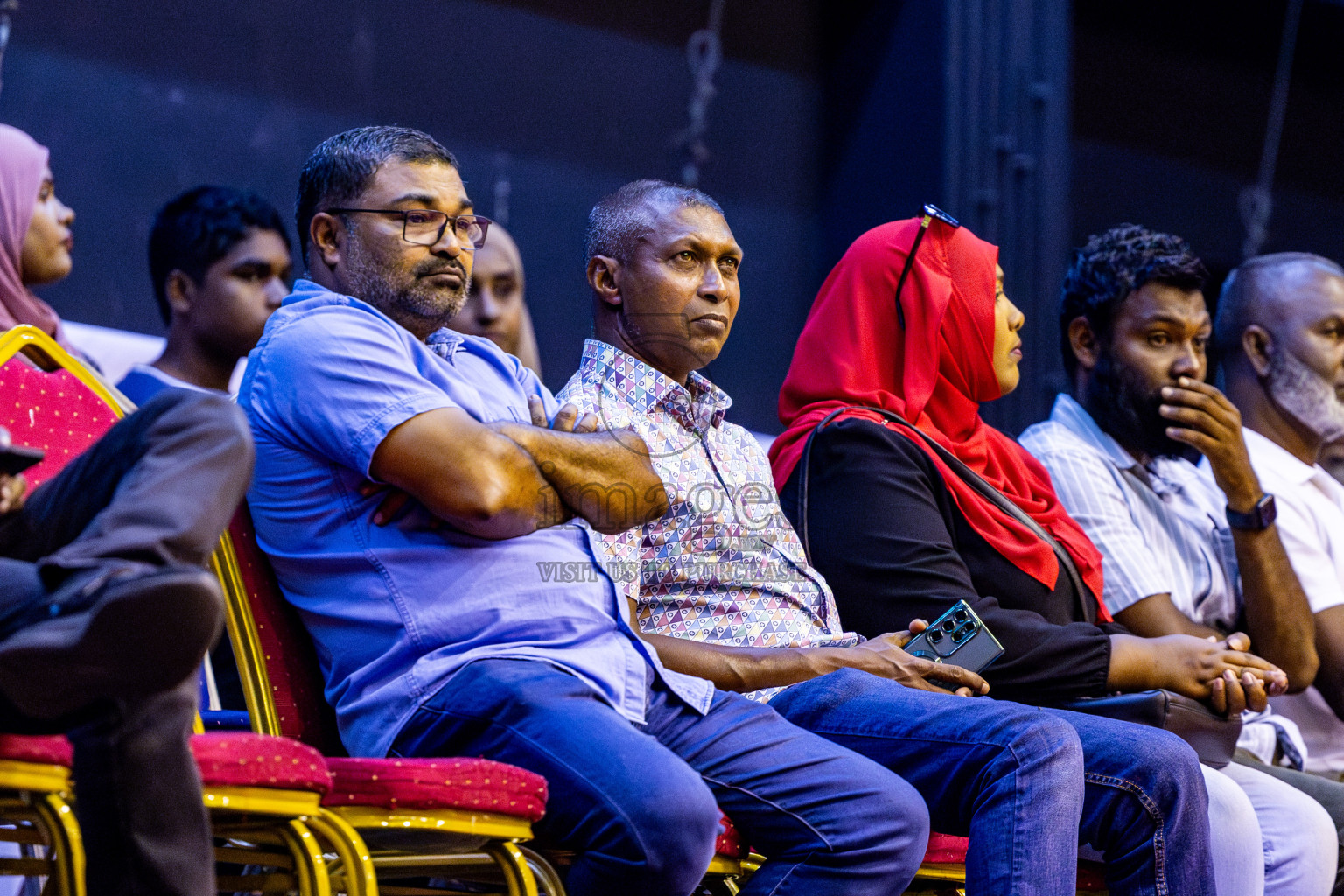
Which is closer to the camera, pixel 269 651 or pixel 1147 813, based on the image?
pixel 269 651

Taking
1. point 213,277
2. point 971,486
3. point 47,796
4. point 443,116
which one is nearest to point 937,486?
point 971,486

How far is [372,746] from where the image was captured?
1.79m

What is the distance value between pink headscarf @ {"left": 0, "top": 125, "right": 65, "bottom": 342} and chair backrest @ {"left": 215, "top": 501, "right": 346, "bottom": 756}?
50.0 inches

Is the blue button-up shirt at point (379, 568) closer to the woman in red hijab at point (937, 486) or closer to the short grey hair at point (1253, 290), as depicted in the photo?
the woman in red hijab at point (937, 486)

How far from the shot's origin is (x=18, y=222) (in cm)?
297

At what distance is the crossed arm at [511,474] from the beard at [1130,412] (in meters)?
1.53

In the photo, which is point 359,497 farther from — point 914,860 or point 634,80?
point 634,80

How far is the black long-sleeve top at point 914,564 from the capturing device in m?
2.34

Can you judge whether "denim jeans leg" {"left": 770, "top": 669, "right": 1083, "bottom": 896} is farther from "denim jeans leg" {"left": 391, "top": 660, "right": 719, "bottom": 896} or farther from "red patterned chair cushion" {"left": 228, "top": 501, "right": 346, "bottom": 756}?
"red patterned chair cushion" {"left": 228, "top": 501, "right": 346, "bottom": 756}

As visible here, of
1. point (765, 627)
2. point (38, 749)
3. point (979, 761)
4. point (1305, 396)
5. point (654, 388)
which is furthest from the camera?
point (1305, 396)

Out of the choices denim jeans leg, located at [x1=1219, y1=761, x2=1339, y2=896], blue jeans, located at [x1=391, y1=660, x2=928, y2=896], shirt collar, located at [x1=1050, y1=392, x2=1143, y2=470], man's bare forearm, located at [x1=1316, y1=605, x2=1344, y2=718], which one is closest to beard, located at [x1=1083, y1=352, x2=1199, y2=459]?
shirt collar, located at [x1=1050, y1=392, x2=1143, y2=470]

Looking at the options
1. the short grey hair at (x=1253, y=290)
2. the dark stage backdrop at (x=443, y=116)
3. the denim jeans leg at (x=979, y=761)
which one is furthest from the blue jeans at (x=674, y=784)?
the dark stage backdrop at (x=443, y=116)

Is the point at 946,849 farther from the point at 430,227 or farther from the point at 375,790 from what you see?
the point at 430,227

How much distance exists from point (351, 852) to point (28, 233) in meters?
1.95
